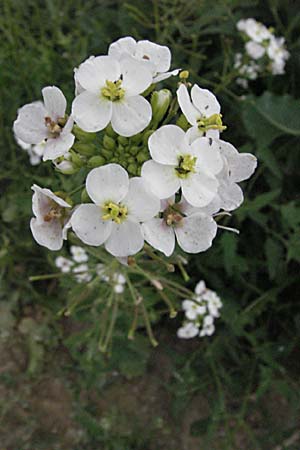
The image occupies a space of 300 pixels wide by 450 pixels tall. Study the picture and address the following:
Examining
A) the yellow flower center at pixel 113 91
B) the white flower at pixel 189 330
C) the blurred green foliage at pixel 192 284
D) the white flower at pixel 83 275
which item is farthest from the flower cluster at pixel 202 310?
the yellow flower center at pixel 113 91

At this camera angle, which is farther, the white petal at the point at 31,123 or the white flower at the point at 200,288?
the white flower at the point at 200,288

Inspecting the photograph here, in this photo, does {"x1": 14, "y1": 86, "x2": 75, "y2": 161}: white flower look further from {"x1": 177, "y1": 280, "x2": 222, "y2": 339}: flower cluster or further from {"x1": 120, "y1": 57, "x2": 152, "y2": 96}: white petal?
{"x1": 177, "y1": 280, "x2": 222, "y2": 339}: flower cluster

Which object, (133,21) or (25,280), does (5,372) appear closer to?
(25,280)

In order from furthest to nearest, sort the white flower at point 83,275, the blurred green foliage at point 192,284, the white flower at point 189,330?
the blurred green foliage at point 192,284, the white flower at point 189,330, the white flower at point 83,275

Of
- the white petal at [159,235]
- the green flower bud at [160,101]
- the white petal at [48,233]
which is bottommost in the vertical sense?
the white petal at [48,233]

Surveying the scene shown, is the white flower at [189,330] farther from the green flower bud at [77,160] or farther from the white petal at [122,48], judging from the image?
the white petal at [122,48]

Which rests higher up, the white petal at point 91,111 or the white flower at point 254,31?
the white petal at point 91,111

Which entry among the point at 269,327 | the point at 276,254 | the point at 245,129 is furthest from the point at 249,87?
the point at 269,327

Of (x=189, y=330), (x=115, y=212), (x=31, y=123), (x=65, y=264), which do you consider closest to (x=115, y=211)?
(x=115, y=212)
